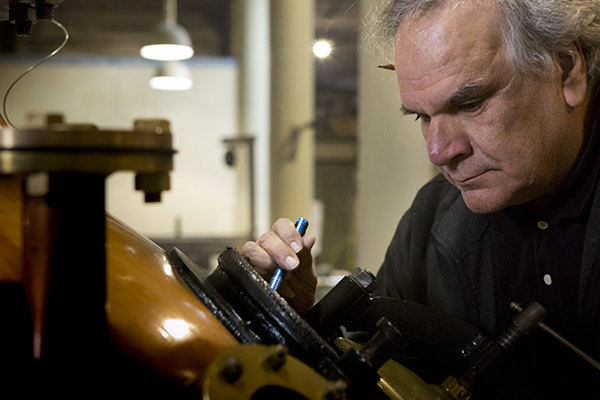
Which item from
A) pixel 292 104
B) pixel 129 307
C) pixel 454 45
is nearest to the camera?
pixel 129 307

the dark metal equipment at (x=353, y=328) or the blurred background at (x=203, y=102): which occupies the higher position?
the blurred background at (x=203, y=102)

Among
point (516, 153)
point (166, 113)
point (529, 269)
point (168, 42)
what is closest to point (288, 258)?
point (516, 153)

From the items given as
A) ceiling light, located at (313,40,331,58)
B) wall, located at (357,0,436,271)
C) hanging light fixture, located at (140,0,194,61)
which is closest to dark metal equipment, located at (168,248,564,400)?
wall, located at (357,0,436,271)

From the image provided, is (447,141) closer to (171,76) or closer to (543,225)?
(543,225)

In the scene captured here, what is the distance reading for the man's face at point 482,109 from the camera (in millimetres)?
994

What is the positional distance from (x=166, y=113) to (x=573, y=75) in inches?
271

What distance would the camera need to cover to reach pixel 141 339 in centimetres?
57

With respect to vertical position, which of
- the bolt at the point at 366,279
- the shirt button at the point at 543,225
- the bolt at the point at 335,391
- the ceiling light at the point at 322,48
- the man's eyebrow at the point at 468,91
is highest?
the ceiling light at the point at 322,48

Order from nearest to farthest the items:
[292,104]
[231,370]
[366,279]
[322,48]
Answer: [231,370], [366,279], [292,104], [322,48]

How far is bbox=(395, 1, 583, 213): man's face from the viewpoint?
0.99 metres

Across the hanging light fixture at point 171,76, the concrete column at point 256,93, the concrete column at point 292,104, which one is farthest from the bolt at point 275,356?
the hanging light fixture at point 171,76

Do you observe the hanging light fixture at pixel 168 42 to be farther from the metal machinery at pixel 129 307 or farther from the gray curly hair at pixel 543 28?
the metal machinery at pixel 129 307

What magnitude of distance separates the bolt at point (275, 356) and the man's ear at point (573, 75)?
0.86 metres

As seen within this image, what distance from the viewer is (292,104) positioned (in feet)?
Result: 12.8
